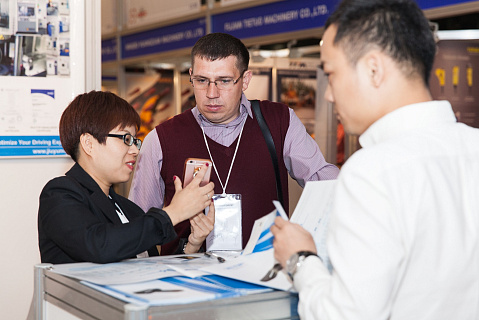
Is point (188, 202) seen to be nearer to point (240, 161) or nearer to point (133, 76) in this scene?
point (240, 161)

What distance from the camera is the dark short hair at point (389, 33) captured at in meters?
1.34

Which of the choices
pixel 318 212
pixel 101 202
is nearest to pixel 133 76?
pixel 101 202

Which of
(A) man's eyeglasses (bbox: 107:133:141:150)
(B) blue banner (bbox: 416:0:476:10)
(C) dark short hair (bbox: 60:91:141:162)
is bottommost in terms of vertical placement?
(A) man's eyeglasses (bbox: 107:133:141:150)

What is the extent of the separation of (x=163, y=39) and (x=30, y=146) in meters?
4.04

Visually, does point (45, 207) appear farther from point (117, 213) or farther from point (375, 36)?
point (375, 36)

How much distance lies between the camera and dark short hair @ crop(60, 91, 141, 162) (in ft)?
6.98

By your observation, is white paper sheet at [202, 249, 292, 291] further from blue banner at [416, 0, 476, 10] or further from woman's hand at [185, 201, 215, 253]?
blue banner at [416, 0, 476, 10]

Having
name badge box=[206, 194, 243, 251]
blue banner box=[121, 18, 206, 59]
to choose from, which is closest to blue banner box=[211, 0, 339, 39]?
blue banner box=[121, 18, 206, 59]

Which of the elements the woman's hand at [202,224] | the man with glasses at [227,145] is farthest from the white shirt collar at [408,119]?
the man with glasses at [227,145]

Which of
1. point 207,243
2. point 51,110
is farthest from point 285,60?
point 207,243

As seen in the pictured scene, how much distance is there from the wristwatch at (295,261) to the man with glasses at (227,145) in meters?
1.21

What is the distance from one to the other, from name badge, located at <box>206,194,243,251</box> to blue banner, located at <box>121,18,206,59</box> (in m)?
4.16

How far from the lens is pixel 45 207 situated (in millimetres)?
1938

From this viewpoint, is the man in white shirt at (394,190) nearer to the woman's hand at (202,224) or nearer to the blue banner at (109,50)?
the woman's hand at (202,224)
